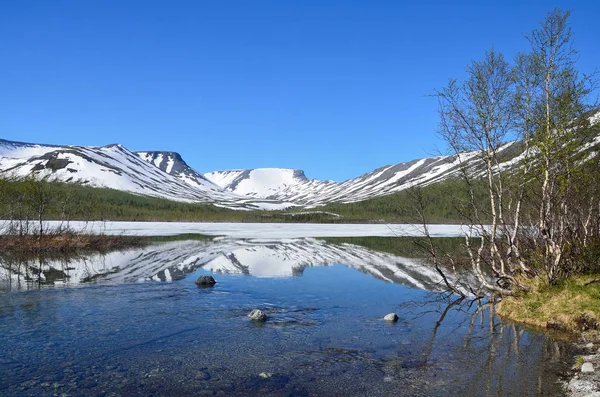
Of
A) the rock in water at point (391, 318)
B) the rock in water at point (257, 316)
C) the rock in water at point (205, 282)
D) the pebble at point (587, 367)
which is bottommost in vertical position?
the pebble at point (587, 367)

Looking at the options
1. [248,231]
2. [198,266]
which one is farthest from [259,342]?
[248,231]

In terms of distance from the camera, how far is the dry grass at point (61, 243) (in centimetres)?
4494

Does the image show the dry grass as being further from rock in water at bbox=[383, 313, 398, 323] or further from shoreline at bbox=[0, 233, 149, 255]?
rock in water at bbox=[383, 313, 398, 323]

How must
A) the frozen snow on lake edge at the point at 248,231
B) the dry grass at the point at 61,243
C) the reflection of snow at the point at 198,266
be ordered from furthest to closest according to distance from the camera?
1. the frozen snow on lake edge at the point at 248,231
2. the dry grass at the point at 61,243
3. the reflection of snow at the point at 198,266

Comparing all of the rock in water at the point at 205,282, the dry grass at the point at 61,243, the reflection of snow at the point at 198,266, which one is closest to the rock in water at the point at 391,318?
the reflection of snow at the point at 198,266

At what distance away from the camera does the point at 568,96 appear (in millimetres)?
15758

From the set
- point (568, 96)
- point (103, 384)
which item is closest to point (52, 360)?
point (103, 384)

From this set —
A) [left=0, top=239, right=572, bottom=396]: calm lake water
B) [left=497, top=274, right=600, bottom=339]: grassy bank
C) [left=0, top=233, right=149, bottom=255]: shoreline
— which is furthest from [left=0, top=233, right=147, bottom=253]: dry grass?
[left=497, top=274, right=600, bottom=339]: grassy bank

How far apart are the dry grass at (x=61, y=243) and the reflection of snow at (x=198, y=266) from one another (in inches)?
266

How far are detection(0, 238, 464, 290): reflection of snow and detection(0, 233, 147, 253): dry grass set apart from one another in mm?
6760

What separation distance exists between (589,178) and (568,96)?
3.60m

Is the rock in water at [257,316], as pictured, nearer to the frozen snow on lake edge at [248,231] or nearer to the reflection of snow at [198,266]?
the reflection of snow at [198,266]

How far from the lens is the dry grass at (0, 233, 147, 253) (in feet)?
147

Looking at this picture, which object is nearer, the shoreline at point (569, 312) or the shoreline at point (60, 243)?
the shoreline at point (569, 312)
